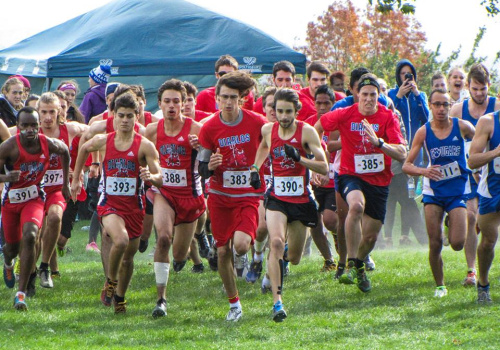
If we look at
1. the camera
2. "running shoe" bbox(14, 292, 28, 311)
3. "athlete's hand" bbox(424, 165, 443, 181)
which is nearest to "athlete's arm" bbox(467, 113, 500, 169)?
"athlete's hand" bbox(424, 165, 443, 181)

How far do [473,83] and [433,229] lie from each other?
1.89 meters

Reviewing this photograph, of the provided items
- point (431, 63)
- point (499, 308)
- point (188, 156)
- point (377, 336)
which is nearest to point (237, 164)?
point (188, 156)

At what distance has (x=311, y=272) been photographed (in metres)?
10.8

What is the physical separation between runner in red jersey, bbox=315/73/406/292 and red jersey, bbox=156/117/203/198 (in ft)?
5.20

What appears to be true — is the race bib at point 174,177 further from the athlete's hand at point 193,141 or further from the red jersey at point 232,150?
the red jersey at point 232,150

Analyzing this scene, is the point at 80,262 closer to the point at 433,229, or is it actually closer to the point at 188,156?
the point at 188,156

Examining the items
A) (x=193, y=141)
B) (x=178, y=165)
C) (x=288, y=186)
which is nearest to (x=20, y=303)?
(x=178, y=165)

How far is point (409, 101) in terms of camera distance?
11875mm

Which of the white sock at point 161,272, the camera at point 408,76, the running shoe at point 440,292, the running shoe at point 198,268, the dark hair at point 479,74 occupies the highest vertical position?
the camera at point 408,76

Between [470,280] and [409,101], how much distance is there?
3.23 m

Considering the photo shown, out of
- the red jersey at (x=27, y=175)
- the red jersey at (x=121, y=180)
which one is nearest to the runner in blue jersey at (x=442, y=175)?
the red jersey at (x=121, y=180)

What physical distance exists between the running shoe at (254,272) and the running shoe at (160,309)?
5.95 ft

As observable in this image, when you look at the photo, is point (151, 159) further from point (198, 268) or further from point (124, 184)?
point (198, 268)

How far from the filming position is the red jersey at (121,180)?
855 cm
